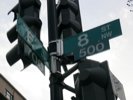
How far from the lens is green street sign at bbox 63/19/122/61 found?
5816 millimetres

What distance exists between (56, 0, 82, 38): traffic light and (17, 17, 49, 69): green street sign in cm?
44

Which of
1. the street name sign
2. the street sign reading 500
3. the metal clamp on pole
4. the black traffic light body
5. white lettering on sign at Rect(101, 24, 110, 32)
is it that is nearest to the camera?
the street name sign

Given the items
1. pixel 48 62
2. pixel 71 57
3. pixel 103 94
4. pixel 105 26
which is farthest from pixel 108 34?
pixel 103 94

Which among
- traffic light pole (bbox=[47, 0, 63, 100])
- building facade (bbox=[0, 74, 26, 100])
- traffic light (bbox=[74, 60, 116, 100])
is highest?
building facade (bbox=[0, 74, 26, 100])

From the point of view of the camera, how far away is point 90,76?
4.66 m

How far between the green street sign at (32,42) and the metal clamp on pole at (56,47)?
13 cm

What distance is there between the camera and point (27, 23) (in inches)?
249

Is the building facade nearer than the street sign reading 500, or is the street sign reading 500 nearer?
the street sign reading 500

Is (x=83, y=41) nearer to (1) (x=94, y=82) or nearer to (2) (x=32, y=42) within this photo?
(2) (x=32, y=42)

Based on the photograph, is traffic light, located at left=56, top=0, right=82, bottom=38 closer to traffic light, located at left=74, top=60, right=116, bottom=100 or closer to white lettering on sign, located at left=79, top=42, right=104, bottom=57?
white lettering on sign, located at left=79, top=42, right=104, bottom=57

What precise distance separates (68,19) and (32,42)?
737 millimetres

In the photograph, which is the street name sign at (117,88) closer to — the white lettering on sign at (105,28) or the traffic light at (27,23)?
the white lettering on sign at (105,28)

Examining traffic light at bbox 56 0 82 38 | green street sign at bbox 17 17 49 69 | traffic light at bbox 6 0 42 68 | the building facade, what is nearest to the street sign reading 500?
traffic light at bbox 56 0 82 38

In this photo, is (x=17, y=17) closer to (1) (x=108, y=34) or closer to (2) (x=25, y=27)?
(2) (x=25, y=27)
